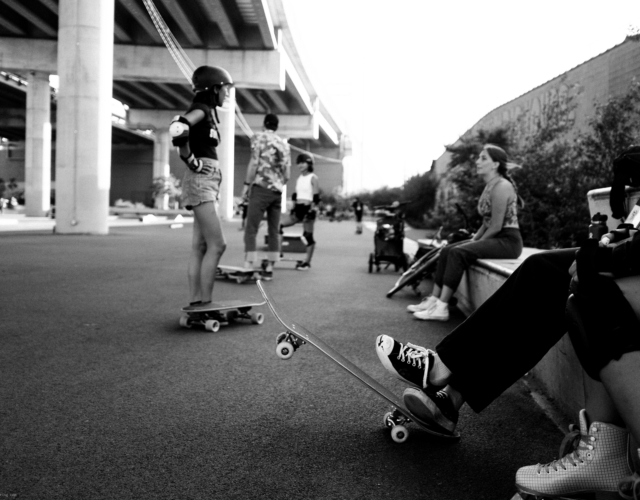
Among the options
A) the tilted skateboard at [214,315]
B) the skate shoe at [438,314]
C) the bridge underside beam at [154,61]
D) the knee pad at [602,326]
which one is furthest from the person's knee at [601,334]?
the bridge underside beam at [154,61]

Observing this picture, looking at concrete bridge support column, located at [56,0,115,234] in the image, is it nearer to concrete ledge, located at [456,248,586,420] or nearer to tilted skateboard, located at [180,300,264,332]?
tilted skateboard, located at [180,300,264,332]

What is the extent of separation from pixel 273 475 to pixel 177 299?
502cm

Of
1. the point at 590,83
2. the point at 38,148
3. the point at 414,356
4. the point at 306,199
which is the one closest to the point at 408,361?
the point at 414,356

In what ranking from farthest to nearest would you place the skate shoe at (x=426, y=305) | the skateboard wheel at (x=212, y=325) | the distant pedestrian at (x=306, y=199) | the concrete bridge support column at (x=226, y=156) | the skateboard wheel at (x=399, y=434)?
the concrete bridge support column at (x=226, y=156), the distant pedestrian at (x=306, y=199), the skate shoe at (x=426, y=305), the skateboard wheel at (x=212, y=325), the skateboard wheel at (x=399, y=434)

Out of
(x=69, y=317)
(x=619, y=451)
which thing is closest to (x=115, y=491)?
(x=619, y=451)

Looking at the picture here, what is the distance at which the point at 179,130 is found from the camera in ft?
17.5

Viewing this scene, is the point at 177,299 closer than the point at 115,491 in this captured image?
No

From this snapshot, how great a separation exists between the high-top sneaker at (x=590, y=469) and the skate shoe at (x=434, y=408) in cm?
72

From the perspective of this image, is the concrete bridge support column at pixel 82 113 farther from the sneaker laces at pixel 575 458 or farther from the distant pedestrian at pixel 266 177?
the sneaker laces at pixel 575 458

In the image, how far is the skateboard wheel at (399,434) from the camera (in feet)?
10.0

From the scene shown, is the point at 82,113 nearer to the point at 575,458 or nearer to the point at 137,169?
the point at 575,458

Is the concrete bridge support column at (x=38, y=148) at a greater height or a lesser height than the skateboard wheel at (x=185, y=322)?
greater

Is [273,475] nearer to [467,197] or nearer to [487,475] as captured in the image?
[487,475]

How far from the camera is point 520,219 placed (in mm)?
11695
